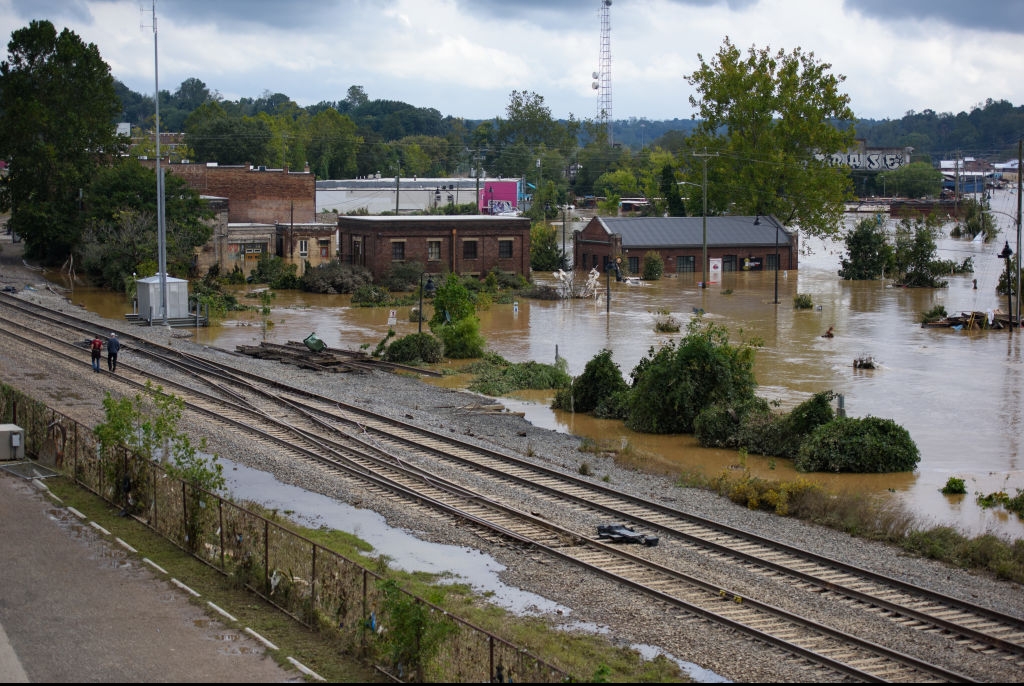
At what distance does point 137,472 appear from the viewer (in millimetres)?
20000

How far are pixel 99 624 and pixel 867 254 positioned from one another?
238 feet

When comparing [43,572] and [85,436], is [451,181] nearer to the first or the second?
[85,436]

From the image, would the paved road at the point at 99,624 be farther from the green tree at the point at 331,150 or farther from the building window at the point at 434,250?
the green tree at the point at 331,150

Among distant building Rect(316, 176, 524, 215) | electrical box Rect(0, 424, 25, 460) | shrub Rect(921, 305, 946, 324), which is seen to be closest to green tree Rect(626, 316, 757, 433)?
electrical box Rect(0, 424, 25, 460)

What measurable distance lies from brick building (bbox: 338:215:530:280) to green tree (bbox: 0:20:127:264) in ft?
55.4

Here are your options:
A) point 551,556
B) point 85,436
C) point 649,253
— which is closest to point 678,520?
point 551,556

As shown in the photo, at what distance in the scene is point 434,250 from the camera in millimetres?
70875

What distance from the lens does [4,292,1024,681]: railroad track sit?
14859 millimetres

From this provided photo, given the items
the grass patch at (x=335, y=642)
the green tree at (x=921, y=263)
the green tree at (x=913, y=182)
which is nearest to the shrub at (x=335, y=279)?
the green tree at (x=921, y=263)

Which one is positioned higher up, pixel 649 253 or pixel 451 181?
pixel 451 181

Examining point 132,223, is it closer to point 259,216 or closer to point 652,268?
point 259,216

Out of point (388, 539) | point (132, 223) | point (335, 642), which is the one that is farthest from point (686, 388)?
point (132, 223)

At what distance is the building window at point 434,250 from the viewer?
70.6 meters

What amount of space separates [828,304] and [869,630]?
51.6 m
